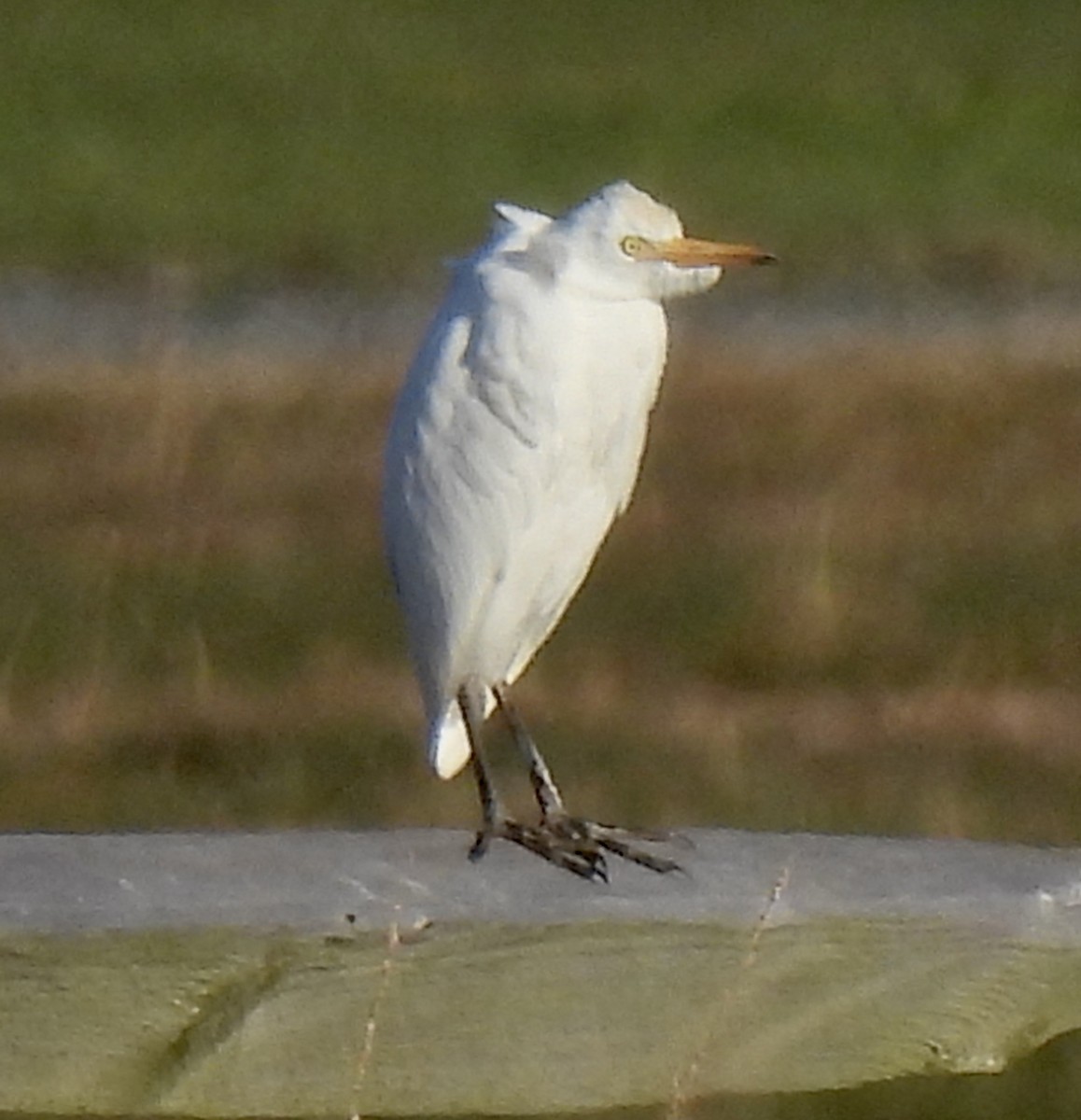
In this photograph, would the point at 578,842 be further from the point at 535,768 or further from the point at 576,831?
the point at 535,768

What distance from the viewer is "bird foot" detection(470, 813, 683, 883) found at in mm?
2434

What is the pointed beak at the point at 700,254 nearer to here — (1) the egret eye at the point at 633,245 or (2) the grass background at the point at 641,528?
(1) the egret eye at the point at 633,245

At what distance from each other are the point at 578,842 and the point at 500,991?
1148 mm

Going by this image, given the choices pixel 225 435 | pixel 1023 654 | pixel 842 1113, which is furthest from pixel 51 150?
pixel 842 1113

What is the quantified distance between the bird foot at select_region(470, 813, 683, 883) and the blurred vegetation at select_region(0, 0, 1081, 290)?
1090 centimetres

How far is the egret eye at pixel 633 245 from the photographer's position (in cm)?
339

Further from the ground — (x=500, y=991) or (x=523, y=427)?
(x=523, y=427)

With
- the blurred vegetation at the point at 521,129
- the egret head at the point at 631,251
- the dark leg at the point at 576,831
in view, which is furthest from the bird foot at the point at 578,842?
the blurred vegetation at the point at 521,129

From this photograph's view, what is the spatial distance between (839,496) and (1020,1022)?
231 inches

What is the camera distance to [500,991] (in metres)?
2.04

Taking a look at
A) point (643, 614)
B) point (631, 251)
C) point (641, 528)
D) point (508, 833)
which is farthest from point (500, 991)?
point (641, 528)

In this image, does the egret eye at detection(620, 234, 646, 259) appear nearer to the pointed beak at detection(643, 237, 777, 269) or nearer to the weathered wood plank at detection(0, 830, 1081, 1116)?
the pointed beak at detection(643, 237, 777, 269)

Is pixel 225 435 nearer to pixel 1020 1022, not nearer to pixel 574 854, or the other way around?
pixel 574 854

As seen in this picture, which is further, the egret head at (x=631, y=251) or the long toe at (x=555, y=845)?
the egret head at (x=631, y=251)
